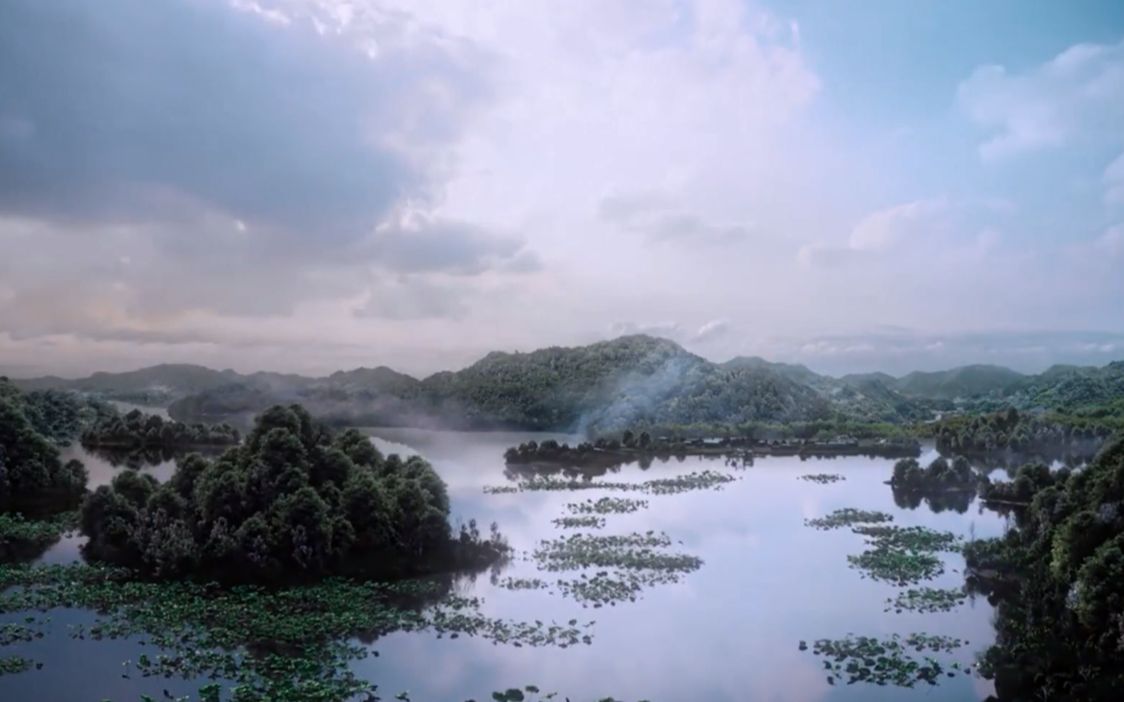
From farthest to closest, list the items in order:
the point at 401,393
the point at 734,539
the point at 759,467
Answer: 1. the point at 401,393
2. the point at 759,467
3. the point at 734,539

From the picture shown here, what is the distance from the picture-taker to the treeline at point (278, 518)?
2555 centimetres

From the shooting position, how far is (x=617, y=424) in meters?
81.9

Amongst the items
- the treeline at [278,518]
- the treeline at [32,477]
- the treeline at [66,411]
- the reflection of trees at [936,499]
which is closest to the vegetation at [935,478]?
the reflection of trees at [936,499]

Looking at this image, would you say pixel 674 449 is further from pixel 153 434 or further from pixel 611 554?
pixel 153 434

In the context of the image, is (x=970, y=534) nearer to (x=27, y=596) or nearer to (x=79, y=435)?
(x=27, y=596)

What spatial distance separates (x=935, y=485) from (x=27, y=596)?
1762 inches

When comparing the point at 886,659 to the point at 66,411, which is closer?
the point at 886,659

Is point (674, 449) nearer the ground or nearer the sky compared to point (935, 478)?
nearer the sky

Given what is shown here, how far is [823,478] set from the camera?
2009 inches

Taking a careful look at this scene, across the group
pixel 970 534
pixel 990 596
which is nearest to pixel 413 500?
Result: pixel 990 596

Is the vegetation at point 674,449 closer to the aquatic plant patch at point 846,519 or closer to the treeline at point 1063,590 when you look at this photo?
the aquatic plant patch at point 846,519

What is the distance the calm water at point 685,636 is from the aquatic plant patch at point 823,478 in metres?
13.3

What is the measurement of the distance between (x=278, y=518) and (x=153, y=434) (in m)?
43.5

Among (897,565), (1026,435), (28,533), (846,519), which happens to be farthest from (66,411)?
(1026,435)
